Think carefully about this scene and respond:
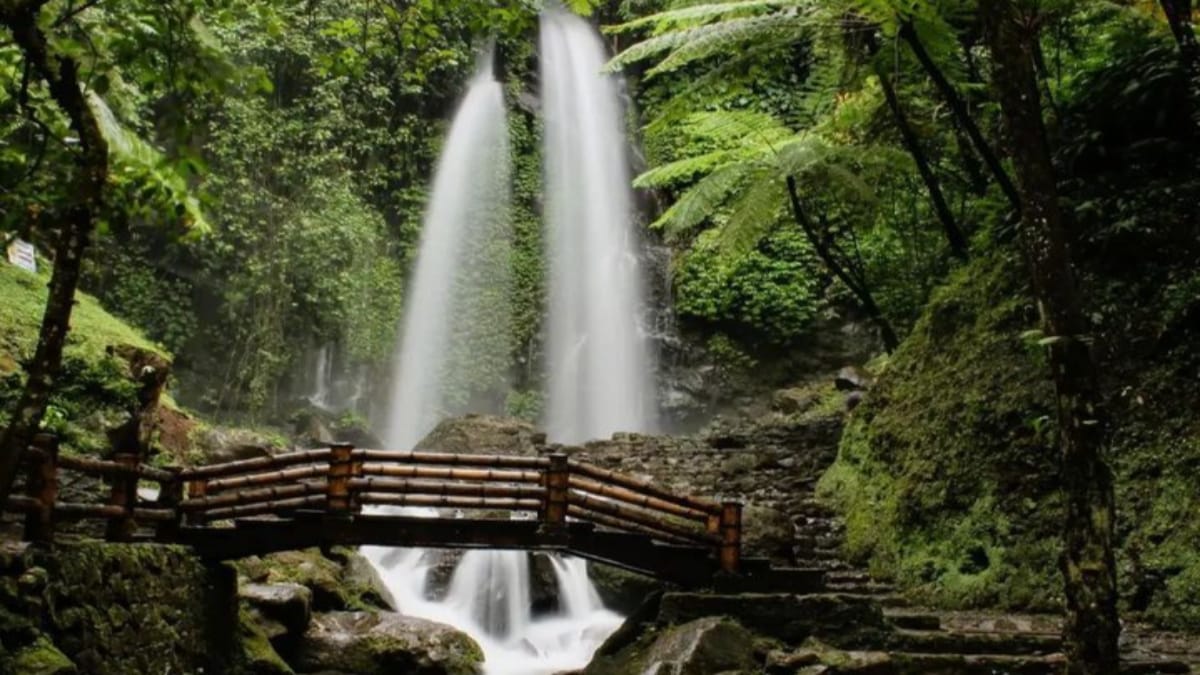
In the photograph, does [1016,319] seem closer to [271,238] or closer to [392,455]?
[392,455]

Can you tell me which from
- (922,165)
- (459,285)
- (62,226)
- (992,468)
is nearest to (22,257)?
(62,226)

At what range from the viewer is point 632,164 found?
22.7 meters

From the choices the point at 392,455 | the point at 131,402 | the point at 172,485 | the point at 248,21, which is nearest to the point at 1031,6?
the point at 392,455

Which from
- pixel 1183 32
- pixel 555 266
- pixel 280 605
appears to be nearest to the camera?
pixel 1183 32

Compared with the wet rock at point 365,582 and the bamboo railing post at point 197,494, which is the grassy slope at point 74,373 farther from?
the wet rock at point 365,582

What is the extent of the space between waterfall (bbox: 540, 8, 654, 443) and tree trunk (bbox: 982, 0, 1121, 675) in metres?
14.5

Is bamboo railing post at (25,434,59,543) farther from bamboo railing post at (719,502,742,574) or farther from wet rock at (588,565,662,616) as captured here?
wet rock at (588,565,662,616)

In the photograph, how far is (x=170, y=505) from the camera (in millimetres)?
7562

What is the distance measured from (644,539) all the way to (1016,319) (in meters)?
4.33

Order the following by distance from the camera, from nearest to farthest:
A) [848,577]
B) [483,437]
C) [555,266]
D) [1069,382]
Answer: [1069,382] < [848,577] < [483,437] < [555,266]

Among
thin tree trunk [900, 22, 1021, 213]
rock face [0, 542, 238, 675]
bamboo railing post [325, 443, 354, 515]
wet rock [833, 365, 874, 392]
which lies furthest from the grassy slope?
wet rock [833, 365, 874, 392]

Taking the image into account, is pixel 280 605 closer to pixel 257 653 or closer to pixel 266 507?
pixel 257 653

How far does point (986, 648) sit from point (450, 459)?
174 inches

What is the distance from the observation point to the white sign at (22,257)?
1159cm
